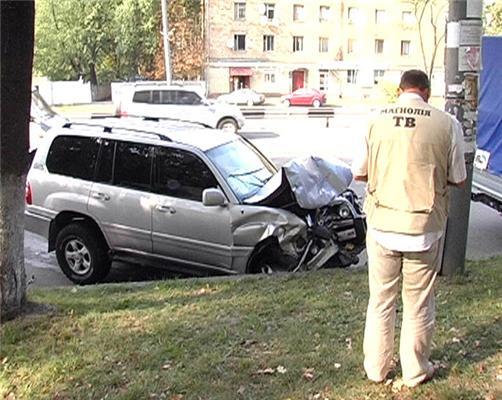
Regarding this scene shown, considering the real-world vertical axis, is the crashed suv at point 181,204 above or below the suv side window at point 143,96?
below

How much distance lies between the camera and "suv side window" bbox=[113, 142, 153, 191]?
748 cm

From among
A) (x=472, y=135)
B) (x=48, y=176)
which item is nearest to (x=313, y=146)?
(x=48, y=176)

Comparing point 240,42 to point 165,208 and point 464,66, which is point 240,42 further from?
point 464,66

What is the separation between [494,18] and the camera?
85.6ft

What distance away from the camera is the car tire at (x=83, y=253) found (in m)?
7.65

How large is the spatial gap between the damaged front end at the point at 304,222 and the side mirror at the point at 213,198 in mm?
259

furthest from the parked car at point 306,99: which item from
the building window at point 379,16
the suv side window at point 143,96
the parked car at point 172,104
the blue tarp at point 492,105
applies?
the blue tarp at point 492,105

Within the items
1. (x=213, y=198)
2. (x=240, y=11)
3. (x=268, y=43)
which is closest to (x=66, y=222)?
(x=213, y=198)

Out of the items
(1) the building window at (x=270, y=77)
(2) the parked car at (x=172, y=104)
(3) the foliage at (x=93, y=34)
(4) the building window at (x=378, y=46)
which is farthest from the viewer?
(4) the building window at (x=378, y=46)

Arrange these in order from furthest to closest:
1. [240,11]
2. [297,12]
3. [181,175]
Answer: [297,12] < [240,11] < [181,175]

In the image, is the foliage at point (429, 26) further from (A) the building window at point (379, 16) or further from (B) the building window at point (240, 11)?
(B) the building window at point (240, 11)

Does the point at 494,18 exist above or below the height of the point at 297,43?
below

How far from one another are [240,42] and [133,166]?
5438 centimetres

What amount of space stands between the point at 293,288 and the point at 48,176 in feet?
11.3
